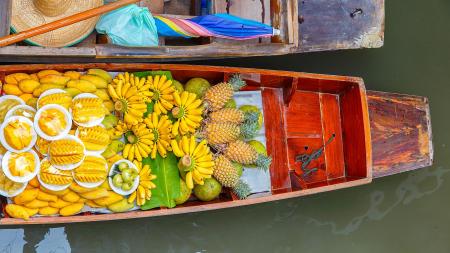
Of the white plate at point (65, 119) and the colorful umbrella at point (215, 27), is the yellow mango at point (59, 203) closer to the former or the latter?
the white plate at point (65, 119)

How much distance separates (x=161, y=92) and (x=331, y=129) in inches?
70.2

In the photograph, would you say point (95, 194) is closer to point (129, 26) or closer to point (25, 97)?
point (25, 97)

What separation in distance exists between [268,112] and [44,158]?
202 centimetres

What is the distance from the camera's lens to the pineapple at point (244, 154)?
4.34m

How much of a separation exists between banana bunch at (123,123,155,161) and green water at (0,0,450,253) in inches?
49.8

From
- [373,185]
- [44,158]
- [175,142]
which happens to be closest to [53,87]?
[44,158]

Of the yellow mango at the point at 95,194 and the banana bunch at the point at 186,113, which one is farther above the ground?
the banana bunch at the point at 186,113

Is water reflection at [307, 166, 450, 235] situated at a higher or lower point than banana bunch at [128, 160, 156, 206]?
lower

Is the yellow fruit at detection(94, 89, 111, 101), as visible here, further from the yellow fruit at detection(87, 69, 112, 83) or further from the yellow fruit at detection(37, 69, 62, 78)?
the yellow fruit at detection(37, 69, 62, 78)

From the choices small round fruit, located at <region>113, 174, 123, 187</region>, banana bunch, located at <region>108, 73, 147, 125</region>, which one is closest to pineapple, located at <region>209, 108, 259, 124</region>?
banana bunch, located at <region>108, 73, 147, 125</region>

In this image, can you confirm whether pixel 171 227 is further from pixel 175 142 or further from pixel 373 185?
pixel 373 185

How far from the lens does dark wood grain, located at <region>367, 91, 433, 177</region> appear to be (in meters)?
5.09

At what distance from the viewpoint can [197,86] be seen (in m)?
4.41

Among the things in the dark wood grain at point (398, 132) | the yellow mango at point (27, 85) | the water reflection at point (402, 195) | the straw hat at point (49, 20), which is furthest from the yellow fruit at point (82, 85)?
the water reflection at point (402, 195)
